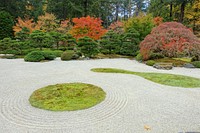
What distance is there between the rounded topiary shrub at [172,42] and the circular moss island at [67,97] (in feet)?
25.0

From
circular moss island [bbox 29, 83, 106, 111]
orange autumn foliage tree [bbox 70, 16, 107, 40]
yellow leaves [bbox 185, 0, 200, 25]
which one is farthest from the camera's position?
yellow leaves [bbox 185, 0, 200, 25]

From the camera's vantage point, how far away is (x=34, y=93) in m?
5.53

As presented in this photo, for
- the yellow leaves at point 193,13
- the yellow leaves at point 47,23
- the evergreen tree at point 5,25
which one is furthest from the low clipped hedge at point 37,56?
the yellow leaves at point 193,13

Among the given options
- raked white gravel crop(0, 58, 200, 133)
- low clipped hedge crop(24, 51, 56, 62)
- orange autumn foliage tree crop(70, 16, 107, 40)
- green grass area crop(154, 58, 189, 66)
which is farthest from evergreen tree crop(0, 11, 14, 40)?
green grass area crop(154, 58, 189, 66)

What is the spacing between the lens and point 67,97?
515cm

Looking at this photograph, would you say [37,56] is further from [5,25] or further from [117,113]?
[5,25]

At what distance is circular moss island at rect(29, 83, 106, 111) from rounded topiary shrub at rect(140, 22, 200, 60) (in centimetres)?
762

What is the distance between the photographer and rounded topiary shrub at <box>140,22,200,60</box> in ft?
37.6

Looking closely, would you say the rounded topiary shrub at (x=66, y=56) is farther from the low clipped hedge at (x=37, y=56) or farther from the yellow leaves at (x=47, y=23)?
the yellow leaves at (x=47, y=23)

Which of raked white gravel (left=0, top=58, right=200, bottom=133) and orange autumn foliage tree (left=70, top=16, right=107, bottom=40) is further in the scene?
orange autumn foliage tree (left=70, top=16, right=107, bottom=40)

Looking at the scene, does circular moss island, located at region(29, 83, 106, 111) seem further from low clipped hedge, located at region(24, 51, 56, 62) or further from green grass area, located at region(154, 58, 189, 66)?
green grass area, located at region(154, 58, 189, 66)

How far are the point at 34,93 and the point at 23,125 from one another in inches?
80.1

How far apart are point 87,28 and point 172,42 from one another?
29.9ft

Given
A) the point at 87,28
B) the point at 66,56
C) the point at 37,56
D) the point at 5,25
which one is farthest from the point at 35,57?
the point at 5,25
